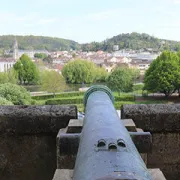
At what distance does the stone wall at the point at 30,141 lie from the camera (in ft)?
9.58

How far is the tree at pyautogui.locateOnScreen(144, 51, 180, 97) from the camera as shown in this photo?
38.3m

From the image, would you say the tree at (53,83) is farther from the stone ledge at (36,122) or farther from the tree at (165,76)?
the stone ledge at (36,122)

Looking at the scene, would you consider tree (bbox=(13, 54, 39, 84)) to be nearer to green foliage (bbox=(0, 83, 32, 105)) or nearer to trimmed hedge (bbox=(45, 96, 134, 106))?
trimmed hedge (bbox=(45, 96, 134, 106))

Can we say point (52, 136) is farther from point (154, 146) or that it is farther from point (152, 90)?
point (152, 90)

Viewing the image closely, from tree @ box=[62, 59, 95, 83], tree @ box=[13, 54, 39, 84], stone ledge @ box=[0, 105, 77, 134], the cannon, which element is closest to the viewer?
the cannon

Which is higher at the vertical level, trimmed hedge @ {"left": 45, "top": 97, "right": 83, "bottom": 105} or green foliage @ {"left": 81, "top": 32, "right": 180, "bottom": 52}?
green foliage @ {"left": 81, "top": 32, "right": 180, "bottom": 52}

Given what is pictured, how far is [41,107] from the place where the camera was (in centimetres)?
303

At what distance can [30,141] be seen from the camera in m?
2.94

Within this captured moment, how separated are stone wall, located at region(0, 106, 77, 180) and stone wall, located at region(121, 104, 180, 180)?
61 centimetres

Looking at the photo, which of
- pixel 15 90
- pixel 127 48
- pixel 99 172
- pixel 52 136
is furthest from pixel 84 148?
pixel 127 48

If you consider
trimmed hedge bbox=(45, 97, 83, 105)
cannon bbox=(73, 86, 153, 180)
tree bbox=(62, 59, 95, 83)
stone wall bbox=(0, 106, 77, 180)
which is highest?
cannon bbox=(73, 86, 153, 180)

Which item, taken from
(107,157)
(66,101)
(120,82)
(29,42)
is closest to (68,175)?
(107,157)

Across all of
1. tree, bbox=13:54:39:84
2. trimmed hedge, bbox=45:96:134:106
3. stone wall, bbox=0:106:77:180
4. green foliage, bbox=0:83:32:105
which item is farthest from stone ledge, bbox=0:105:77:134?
tree, bbox=13:54:39:84

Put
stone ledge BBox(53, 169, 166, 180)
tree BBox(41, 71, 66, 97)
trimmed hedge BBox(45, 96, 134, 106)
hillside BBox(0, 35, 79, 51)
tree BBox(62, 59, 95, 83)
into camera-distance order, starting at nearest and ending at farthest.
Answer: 1. stone ledge BBox(53, 169, 166, 180)
2. trimmed hedge BBox(45, 96, 134, 106)
3. tree BBox(41, 71, 66, 97)
4. tree BBox(62, 59, 95, 83)
5. hillside BBox(0, 35, 79, 51)
